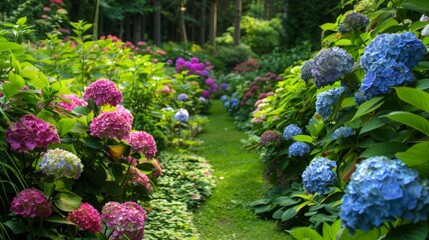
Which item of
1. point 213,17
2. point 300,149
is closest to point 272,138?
point 300,149

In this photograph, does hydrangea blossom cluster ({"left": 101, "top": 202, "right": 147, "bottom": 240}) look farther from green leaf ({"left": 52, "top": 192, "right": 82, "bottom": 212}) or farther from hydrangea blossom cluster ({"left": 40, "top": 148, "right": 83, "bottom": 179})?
hydrangea blossom cluster ({"left": 40, "top": 148, "right": 83, "bottom": 179})

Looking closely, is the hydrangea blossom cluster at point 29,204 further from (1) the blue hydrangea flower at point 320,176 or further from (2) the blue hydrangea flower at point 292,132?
(2) the blue hydrangea flower at point 292,132

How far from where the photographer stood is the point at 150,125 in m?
5.09

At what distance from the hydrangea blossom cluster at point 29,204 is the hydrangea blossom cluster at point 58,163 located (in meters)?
0.11

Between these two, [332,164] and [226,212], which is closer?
[332,164]

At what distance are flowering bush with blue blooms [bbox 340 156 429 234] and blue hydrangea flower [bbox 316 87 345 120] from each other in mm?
878

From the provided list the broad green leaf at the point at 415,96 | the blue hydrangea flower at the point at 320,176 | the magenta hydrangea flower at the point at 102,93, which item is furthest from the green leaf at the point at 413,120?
the magenta hydrangea flower at the point at 102,93

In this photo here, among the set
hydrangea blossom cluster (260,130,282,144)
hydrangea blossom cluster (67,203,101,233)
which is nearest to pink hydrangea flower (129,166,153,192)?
hydrangea blossom cluster (67,203,101,233)

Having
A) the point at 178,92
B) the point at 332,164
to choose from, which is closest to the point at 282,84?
the point at 178,92

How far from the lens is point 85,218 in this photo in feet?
7.27

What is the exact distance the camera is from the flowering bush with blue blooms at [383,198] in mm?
1031

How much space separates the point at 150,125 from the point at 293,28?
8529 millimetres

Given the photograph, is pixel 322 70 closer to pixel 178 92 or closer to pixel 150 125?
pixel 150 125

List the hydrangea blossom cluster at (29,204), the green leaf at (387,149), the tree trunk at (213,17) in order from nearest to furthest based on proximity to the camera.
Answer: the green leaf at (387,149) < the hydrangea blossom cluster at (29,204) < the tree trunk at (213,17)
